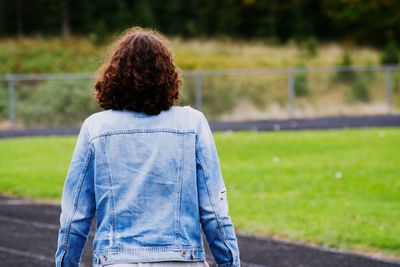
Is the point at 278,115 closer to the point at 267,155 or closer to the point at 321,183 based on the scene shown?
the point at 267,155

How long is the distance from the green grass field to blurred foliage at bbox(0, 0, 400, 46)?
115 ft

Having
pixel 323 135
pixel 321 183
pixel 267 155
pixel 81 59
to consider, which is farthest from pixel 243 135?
pixel 81 59

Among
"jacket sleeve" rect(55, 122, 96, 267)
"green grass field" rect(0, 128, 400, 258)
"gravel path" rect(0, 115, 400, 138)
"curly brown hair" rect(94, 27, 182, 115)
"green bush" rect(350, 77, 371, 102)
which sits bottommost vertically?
"gravel path" rect(0, 115, 400, 138)

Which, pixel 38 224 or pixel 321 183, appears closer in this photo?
pixel 38 224

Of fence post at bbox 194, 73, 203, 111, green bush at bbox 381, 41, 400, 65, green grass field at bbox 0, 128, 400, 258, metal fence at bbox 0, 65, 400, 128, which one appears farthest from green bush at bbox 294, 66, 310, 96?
green bush at bbox 381, 41, 400, 65

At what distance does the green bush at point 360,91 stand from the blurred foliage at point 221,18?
26.9 meters

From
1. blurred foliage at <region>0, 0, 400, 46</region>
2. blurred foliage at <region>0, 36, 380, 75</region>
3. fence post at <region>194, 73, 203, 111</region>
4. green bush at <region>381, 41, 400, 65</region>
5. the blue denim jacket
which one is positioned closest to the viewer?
the blue denim jacket

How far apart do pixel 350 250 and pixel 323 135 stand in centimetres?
1214

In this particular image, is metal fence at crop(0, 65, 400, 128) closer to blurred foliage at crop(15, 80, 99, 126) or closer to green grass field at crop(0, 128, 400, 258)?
blurred foliage at crop(15, 80, 99, 126)

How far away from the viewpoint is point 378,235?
31.7 feet

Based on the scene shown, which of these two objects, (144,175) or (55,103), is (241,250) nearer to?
(144,175)

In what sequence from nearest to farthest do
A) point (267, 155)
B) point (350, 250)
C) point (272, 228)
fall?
1. point (350, 250)
2. point (272, 228)
3. point (267, 155)

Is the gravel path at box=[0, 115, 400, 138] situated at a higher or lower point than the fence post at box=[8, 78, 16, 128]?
lower

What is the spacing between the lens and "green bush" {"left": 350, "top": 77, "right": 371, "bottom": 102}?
94.7 ft
